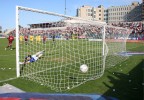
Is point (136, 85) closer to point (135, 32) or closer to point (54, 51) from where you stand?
point (54, 51)

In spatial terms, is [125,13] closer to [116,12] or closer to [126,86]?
[116,12]

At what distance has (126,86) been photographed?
31.6 ft

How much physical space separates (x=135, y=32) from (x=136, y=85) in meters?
42.7

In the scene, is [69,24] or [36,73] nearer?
[36,73]

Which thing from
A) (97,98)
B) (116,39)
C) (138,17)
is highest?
(138,17)

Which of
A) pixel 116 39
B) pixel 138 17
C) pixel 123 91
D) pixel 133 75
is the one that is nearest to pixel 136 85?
pixel 123 91

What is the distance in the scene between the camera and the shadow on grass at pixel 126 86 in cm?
834

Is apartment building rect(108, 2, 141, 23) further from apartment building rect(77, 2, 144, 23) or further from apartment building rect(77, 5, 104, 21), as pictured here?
apartment building rect(77, 5, 104, 21)

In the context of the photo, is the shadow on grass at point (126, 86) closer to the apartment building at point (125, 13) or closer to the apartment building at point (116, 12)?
the apartment building at point (116, 12)

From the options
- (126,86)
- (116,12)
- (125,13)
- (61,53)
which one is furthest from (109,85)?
(116,12)

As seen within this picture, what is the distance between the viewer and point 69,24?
12.3 m

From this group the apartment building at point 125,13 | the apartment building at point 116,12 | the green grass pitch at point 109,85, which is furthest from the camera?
the apartment building at point 125,13

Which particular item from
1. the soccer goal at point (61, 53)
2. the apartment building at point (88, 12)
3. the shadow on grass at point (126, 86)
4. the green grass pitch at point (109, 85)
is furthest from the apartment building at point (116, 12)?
the green grass pitch at point (109, 85)

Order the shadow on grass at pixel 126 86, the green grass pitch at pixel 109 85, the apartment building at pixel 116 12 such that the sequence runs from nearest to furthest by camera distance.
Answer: the shadow on grass at pixel 126 86 < the green grass pitch at pixel 109 85 < the apartment building at pixel 116 12
